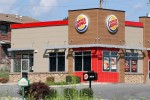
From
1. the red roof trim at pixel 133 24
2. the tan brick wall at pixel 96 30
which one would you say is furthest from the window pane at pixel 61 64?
the red roof trim at pixel 133 24

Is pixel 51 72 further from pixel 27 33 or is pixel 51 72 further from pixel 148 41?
pixel 148 41

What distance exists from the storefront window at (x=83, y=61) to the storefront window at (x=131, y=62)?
15.0 feet

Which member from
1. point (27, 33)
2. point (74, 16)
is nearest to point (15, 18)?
point (27, 33)

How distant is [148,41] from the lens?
48.2 meters

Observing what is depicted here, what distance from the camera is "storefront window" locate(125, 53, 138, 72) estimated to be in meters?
46.2

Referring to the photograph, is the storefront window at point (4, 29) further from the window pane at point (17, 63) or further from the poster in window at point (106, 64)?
the poster in window at point (106, 64)

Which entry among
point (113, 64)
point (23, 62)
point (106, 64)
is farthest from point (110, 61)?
point (23, 62)

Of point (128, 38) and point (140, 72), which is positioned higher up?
point (128, 38)

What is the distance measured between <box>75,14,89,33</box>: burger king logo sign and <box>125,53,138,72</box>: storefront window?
552 centimetres

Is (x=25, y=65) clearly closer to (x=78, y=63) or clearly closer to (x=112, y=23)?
(x=78, y=63)

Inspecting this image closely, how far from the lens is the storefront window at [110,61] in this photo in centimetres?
4356

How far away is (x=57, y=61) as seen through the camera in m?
45.7

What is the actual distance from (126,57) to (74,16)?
255 inches

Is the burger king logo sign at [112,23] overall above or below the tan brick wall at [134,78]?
above
